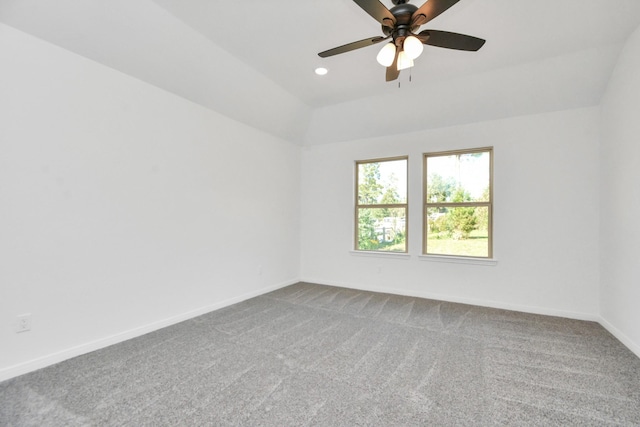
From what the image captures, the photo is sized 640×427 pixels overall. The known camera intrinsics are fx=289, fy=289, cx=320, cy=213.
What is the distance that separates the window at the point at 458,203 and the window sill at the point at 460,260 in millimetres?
92

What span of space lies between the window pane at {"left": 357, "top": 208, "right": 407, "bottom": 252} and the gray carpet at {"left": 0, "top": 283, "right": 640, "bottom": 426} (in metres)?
1.60

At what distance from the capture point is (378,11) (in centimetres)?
184

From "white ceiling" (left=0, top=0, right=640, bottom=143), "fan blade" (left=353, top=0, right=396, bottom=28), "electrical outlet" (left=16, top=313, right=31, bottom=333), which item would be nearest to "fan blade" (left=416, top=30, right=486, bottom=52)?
"fan blade" (left=353, top=0, right=396, bottom=28)

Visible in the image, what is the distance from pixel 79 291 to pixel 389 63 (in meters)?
3.23

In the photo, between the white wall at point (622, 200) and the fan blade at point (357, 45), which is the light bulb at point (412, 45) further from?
the white wall at point (622, 200)

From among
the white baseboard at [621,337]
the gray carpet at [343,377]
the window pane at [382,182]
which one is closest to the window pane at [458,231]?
the window pane at [382,182]

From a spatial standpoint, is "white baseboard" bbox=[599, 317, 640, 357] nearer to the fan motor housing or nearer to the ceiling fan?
the ceiling fan

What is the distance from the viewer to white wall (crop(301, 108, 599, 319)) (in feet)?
11.5

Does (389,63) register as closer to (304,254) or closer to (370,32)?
(370,32)

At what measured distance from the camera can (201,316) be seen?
352 centimetres

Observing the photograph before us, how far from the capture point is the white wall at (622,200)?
105 inches

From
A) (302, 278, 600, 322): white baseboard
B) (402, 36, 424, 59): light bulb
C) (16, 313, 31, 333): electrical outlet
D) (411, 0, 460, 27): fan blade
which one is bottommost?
(302, 278, 600, 322): white baseboard

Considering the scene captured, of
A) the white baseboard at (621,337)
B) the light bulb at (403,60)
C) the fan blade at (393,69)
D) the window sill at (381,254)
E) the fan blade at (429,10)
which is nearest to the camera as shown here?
the fan blade at (429,10)

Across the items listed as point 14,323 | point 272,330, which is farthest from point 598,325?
point 14,323
